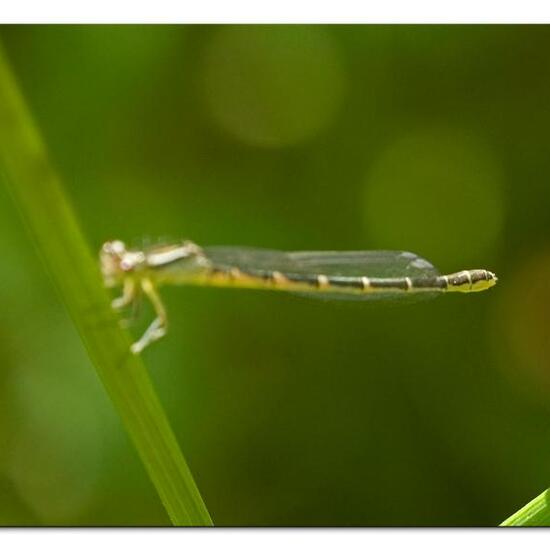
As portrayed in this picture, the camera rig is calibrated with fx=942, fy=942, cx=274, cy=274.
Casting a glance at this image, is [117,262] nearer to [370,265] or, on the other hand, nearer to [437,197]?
[370,265]

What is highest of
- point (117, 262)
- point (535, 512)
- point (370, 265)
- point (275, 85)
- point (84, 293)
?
point (275, 85)

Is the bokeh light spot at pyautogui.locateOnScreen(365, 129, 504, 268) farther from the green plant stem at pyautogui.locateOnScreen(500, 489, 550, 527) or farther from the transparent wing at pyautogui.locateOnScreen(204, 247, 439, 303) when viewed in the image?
the green plant stem at pyautogui.locateOnScreen(500, 489, 550, 527)

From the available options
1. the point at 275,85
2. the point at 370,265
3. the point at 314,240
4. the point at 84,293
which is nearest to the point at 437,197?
the point at 314,240

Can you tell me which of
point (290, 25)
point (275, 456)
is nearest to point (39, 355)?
point (275, 456)

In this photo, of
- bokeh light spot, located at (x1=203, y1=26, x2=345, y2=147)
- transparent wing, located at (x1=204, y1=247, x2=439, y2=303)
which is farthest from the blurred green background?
transparent wing, located at (x1=204, y1=247, x2=439, y2=303)

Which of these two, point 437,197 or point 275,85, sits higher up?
point 275,85

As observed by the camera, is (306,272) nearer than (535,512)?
No

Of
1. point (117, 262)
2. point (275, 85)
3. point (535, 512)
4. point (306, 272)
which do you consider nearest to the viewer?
point (535, 512)

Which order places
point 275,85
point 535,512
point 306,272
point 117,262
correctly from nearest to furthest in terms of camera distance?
point 535,512
point 117,262
point 306,272
point 275,85
